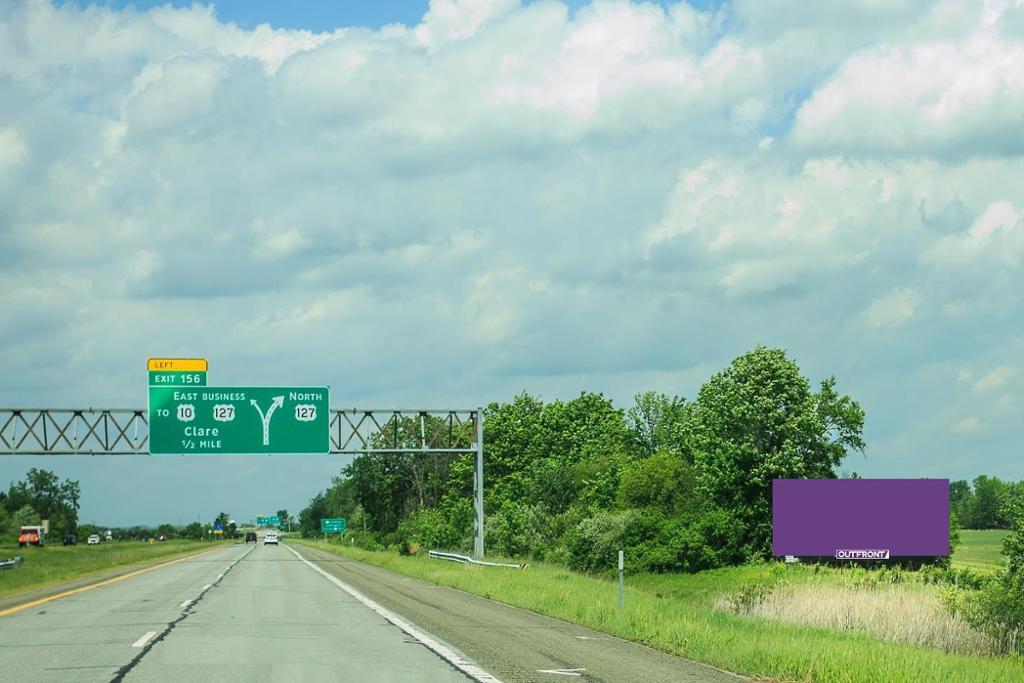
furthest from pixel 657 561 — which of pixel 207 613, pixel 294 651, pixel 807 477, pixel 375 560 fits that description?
pixel 294 651

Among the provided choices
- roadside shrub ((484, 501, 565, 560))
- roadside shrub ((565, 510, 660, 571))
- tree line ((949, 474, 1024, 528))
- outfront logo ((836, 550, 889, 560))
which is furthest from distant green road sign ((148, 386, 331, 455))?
tree line ((949, 474, 1024, 528))

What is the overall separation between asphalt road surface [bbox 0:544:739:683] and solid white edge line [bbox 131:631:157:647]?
26 millimetres

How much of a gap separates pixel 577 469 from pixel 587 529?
835 inches

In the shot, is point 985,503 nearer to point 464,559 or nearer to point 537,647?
point 464,559

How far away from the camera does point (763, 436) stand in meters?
66.9

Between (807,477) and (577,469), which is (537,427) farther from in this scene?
(807,477)

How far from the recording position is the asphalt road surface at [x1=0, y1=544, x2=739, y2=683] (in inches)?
549

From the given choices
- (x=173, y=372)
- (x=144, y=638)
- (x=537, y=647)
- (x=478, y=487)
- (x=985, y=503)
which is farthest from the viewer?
(x=985, y=503)

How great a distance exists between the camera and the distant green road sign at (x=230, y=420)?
161 feet

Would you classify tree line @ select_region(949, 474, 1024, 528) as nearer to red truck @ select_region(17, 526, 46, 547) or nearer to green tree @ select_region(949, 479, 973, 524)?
green tree @ select_region(949, 479, 973, 524)

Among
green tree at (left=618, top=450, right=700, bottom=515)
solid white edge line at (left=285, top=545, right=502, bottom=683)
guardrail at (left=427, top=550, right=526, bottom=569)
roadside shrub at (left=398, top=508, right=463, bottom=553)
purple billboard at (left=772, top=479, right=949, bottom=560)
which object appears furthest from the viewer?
roadside shrub at (left=398, top=508, right=463, bottom=553)

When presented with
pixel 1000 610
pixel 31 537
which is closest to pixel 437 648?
pixel 1000 610

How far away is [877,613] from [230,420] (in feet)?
104

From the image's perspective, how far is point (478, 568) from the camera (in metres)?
42.8
